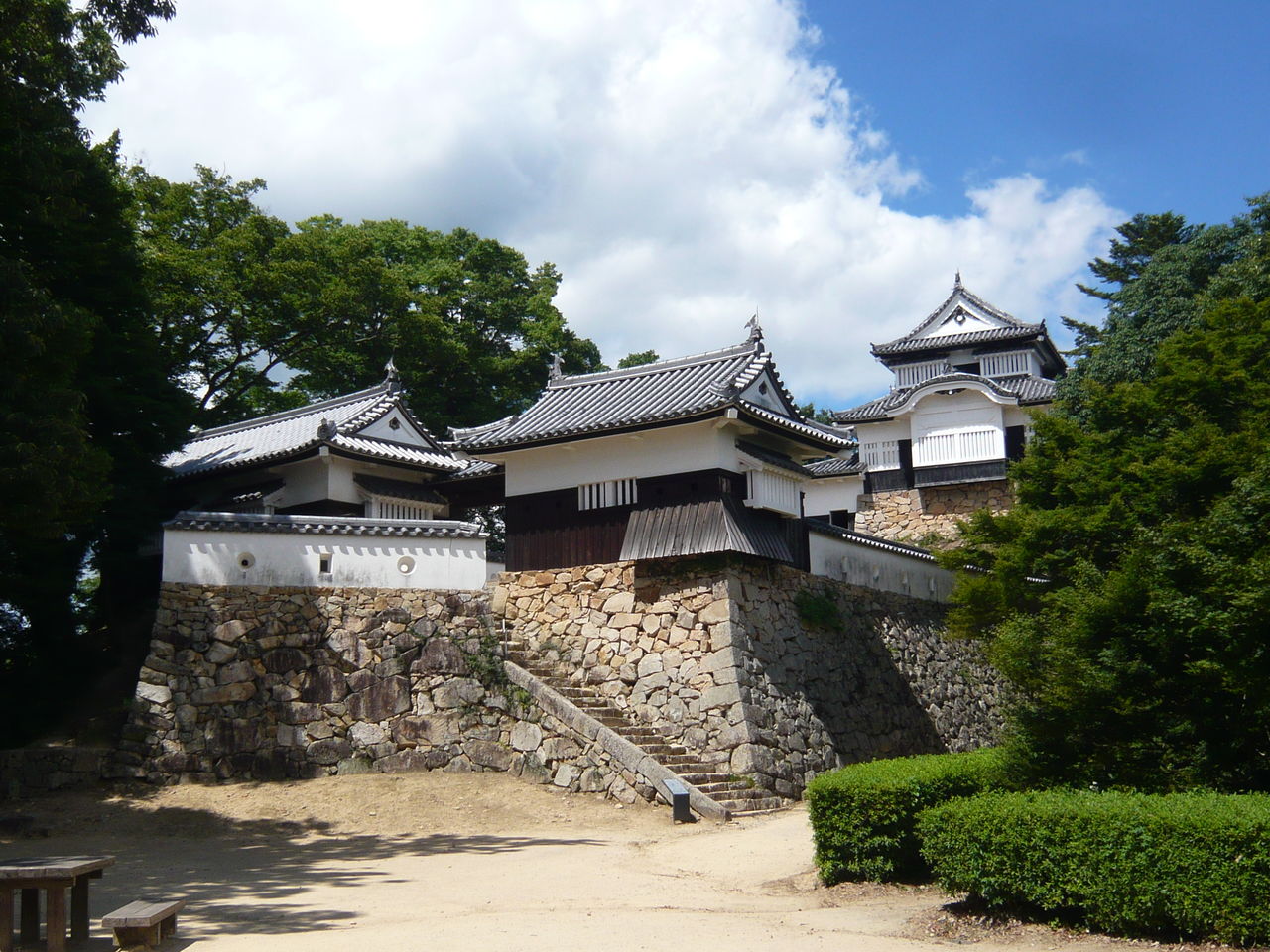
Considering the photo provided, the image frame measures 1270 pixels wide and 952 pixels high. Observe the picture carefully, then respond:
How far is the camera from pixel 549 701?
19422mm

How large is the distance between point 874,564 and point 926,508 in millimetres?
11011

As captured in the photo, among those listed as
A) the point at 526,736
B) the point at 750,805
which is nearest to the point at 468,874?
the point at 750,805

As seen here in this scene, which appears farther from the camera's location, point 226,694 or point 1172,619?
point 226,694

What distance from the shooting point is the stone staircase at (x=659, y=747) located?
1792cm

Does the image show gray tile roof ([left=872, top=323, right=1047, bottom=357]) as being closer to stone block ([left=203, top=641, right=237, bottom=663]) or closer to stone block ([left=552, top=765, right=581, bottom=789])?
stone block ([left=552, top=765, right=581, bottom=789])

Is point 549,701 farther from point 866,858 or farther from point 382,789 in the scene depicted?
point 866,858

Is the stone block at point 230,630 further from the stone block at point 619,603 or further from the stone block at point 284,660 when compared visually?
the stone block at point 619,603

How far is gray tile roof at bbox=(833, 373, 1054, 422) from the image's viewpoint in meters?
34.1

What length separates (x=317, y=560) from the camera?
20141mm

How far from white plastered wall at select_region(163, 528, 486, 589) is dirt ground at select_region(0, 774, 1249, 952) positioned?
3.66m

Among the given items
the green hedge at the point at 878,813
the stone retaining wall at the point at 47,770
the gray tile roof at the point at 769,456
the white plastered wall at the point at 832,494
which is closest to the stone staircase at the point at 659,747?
the gray tile roof at the point at 769,456

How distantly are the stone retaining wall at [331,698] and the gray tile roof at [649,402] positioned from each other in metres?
3.86

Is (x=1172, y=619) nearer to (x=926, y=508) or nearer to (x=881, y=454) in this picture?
(x=926, y=508)

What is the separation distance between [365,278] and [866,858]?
2621 centimetres
